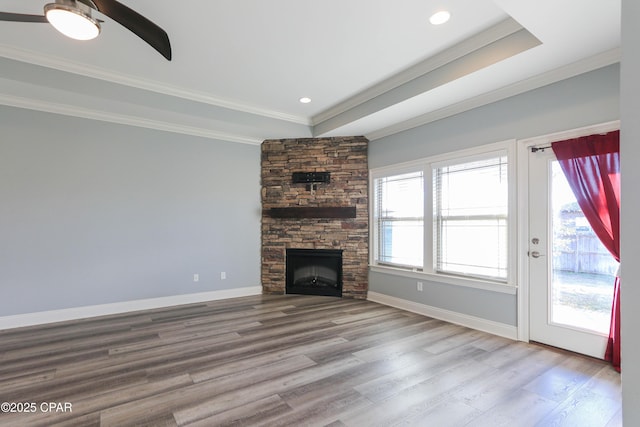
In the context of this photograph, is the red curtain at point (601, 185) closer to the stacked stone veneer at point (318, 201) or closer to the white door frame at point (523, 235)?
the white door frame at point (523, 235)

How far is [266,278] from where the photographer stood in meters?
5.67

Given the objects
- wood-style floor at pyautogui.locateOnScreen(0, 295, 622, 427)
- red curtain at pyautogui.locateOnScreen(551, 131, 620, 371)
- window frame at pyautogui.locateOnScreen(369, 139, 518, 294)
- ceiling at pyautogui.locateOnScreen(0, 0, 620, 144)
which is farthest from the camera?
window frame at pyautogui.locateOnScreen(369, 139, 518, 294)

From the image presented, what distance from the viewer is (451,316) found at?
4082mm

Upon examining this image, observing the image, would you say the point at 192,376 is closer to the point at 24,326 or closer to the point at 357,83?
the point at 24,326

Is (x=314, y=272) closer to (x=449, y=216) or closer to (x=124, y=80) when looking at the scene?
(x=449, y=216)

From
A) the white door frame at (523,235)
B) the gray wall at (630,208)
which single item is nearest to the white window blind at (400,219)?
the white door frame at (523,235)

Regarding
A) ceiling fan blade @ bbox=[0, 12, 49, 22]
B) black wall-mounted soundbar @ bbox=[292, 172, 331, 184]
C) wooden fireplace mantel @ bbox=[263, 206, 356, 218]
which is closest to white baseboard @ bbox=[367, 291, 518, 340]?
wooden fireplace mantel @ bbox=[263, 206, 356, 218]

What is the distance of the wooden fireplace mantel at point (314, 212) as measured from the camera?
5348 millimetres

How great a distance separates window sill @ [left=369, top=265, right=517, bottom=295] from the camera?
3594 millimetres

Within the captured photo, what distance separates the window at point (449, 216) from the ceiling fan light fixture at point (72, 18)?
12.7ft

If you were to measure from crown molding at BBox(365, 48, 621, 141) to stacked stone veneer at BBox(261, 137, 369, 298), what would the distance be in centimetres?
98

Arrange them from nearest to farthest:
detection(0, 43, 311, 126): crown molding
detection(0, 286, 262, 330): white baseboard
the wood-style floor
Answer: the wood-style floor → detection(0, 43, 311, 126): crown molding → detection(0, 286, 262, 330): white baseboard

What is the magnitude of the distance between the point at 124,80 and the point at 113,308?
9.94 ft

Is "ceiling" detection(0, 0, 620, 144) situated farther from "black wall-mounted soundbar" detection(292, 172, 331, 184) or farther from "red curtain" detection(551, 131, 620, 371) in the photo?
"black wall-mounted soundbar" detection(292, 172, 331, 184)
